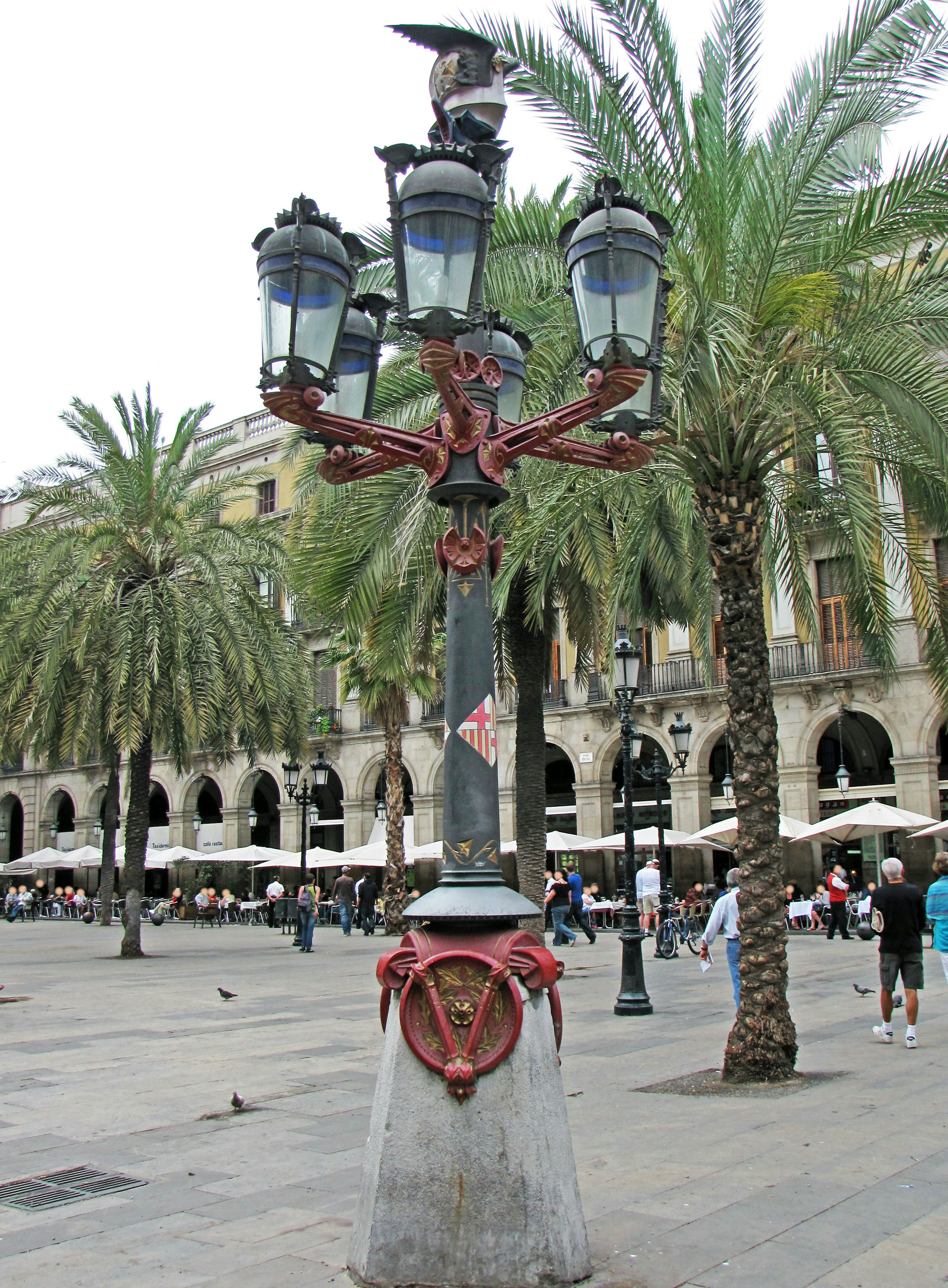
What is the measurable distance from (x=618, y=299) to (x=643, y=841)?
76.1ft

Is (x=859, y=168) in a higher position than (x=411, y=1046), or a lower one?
higher

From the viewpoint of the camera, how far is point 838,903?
22.9 metres

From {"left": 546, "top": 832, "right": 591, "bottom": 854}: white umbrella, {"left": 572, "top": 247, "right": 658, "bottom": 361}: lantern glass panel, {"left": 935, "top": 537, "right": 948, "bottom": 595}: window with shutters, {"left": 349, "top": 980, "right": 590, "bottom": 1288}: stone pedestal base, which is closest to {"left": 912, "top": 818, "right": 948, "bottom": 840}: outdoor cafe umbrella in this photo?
{"left": 935, "top": 537, "right": 948, "bottom": 595}: window with shutters

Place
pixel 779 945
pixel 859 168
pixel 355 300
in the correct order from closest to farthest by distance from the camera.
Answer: pixel 355 300 < pixel 779 945 < pixel 859 168

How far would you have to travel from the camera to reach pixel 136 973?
1831 cm

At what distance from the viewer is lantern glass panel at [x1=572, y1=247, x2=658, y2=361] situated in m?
4.99

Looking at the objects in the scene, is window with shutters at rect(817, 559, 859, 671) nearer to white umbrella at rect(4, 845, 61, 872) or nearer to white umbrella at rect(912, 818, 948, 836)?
white umbrella at rect(912, 818, 948, 836)

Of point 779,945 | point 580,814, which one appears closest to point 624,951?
point 779,945

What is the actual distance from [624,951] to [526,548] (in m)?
5.15

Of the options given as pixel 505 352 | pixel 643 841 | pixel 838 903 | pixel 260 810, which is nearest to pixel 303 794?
pixel 643 841

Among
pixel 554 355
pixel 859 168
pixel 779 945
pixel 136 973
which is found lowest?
pixel 136 973

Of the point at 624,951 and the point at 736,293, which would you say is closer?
the point at 736,293

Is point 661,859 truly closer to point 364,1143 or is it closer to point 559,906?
point 559,906

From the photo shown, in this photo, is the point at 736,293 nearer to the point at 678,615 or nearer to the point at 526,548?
the point at 526,548
